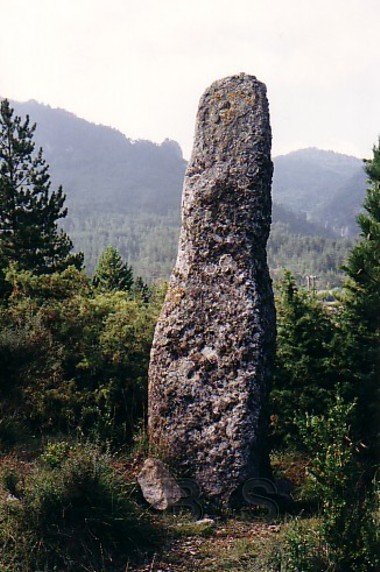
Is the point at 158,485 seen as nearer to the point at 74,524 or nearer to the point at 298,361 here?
the point at 74,524

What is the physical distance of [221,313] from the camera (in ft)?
23.4

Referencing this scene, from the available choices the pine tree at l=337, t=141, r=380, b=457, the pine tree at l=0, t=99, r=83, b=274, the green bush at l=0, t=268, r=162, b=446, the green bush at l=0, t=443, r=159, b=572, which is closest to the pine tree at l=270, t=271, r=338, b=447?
the pine tree at l=337, t=141, r=380, b=457

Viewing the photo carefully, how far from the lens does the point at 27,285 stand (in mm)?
11047

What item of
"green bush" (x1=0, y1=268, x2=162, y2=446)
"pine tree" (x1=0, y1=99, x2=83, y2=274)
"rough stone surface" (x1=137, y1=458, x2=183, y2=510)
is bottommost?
"rough stone surface" (x1=137, y1=458, x2=183, y2=510)

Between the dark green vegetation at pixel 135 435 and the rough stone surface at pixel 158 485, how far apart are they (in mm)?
169

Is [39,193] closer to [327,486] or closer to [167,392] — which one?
[167,392]

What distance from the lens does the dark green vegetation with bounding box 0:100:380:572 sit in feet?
16.1

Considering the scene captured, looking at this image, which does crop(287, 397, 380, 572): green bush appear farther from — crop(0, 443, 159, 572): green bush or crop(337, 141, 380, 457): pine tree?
crop(337, 141, 380, 457): pine tree

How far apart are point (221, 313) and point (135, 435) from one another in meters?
2.30

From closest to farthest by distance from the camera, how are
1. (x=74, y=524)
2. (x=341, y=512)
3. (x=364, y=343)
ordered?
(x=341, y=512), (x=74, y=524), (x=364, y=343)

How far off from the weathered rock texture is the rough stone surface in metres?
0.29

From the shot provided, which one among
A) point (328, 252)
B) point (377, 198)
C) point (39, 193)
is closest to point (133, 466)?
point (377, 198)

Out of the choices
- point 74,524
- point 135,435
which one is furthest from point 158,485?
point 135,435

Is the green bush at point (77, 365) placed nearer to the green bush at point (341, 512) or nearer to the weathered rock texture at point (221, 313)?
the weathered rock texture at point (221, 313)
